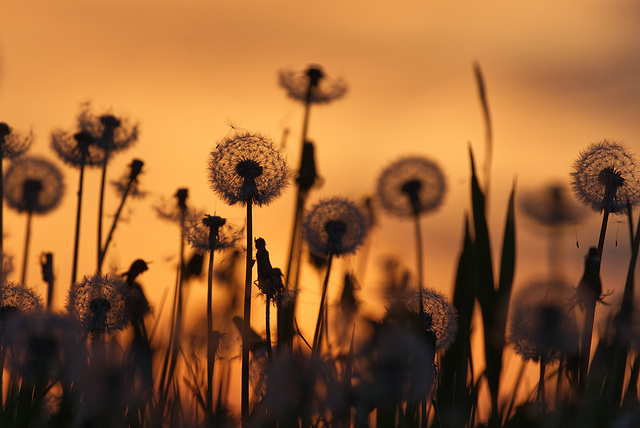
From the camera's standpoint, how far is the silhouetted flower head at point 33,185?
5765mm

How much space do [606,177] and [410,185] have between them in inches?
126

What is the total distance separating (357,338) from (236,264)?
196 centimetres

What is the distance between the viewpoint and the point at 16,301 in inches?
136

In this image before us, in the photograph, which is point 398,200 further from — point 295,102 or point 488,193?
point 488,193

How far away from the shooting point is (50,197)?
5.97m

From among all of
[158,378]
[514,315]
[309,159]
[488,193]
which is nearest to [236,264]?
[309,159]

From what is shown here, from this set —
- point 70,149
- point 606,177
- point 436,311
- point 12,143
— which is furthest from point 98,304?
point 70,149

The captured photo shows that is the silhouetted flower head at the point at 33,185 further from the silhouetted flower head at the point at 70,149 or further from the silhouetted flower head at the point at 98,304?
the silhouetted flower head at the point at 98,304

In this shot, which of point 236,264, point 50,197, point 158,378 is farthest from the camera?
point 50,197

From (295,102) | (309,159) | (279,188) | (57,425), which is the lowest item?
(57,425)

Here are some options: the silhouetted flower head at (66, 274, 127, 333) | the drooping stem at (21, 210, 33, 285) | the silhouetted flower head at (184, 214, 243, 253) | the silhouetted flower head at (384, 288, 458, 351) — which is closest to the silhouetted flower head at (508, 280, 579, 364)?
the silhouetted flower head at (384, 288, 458, 351)

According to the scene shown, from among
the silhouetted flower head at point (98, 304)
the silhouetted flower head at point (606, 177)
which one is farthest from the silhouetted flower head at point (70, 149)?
the silhouetted flower head at point (606, 177)

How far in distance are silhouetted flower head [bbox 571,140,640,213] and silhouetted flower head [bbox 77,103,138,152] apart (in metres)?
3.11

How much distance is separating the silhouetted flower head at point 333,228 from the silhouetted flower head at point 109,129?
5.37 ft
